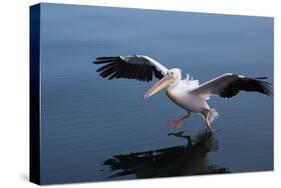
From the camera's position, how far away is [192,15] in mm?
9391

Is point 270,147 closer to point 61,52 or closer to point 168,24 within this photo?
point 168,24

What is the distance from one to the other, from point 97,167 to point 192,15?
7.92ft

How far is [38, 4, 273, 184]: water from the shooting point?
851cm

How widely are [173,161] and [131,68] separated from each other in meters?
1.36

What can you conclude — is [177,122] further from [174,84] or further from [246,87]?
[246,87]

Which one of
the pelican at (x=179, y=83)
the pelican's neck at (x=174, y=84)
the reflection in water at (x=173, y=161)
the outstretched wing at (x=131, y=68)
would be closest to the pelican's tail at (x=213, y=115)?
the pelican at (x=179, y=83)

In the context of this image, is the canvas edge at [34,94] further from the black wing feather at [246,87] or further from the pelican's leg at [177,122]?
the black wing feather at [246,87]

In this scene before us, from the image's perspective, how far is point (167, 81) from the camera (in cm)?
921

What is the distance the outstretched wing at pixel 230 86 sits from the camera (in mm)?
9477

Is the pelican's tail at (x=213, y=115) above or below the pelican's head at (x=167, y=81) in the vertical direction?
below

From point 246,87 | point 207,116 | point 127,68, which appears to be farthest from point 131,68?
point 246,87

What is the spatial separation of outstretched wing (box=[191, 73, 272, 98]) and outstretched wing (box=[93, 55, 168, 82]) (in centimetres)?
64

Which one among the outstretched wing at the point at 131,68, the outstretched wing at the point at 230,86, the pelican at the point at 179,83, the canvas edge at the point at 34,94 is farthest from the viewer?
the outstretched wing at the point at 230,86

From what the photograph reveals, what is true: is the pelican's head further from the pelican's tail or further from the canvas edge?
Result: the canvas edge
